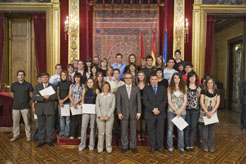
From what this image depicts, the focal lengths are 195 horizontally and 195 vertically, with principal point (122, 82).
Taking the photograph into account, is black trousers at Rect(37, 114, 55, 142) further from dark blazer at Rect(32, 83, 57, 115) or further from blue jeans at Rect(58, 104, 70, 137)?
blue jeans at Rect(58, 104, 70, 137)

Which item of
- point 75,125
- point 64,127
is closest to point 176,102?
point 75,125

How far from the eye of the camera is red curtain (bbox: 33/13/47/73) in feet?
20.5

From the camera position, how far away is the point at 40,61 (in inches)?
248

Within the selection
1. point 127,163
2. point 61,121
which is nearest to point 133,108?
point 127,163

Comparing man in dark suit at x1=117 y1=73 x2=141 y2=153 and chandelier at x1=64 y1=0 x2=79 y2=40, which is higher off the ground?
chandelier at x1=64 y1=0 x2=79 y2=40

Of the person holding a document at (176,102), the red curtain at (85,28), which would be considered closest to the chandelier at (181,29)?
the red curtain at (85,28)

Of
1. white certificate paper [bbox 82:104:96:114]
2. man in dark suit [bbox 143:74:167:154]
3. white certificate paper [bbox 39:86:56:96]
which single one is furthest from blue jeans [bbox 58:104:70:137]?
man in dark suit [bbox 143:74:167:154]

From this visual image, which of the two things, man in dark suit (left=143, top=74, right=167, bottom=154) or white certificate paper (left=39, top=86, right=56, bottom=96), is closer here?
man in dark suit (left=143, top=74, right=167, bottom=154)

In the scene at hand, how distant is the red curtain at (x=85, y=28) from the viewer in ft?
20.5

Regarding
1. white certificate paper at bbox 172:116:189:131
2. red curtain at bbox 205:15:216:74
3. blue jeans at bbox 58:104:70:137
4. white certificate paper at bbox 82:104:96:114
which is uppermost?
red curtain at bbox 205:15:216:74

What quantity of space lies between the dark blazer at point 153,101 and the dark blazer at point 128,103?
141 mm

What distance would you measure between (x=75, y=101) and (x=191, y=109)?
2.37 m

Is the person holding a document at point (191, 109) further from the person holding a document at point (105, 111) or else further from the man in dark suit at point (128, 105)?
the person holding a document at point (105, 111)

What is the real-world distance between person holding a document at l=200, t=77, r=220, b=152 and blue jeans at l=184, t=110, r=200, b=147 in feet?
0.69
